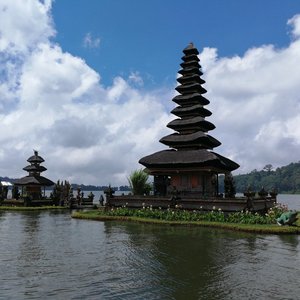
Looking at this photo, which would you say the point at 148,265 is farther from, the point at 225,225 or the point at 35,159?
the point at 35,159

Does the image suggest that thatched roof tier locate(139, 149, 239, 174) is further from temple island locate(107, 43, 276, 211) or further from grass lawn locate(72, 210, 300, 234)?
grass lawn locate(72, 210, 300, 234)

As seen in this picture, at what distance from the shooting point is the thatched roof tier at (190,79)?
42.6 m

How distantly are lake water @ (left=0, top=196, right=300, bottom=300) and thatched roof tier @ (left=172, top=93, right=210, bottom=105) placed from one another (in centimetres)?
2120

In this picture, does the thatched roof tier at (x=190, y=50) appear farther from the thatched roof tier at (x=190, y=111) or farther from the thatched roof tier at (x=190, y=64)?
the thatched roof tier at (x=190, y=111)

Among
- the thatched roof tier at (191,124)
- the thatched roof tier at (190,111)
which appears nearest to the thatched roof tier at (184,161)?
the thatched roof tier at (191,124)

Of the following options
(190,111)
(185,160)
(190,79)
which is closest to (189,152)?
(185,160)

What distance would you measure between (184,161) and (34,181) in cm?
2610

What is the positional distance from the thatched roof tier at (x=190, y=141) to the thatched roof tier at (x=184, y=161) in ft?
3.89

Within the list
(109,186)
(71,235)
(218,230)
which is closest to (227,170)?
(109,186)

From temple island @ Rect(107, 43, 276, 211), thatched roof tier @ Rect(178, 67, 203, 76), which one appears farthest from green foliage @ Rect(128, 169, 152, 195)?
thatched roof tier @ Rect(178, 67, 203, 76)

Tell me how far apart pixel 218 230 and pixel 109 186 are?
1359cm

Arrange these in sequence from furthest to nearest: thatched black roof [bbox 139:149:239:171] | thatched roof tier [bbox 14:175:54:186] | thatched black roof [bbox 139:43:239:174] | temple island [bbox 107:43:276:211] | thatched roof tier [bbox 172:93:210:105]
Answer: thatched roof tier [bbox 14:175:54:186]
thatched roof tier [bbox 172:93:210:105]
thatched black roof [bbox 139:43:239:174]
thatched black roof [bbox 139:149:239:171]
temple island [bbox 107:43:276:211]

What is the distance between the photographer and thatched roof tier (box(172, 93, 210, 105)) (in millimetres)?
41219

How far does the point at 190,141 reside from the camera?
37781mm
